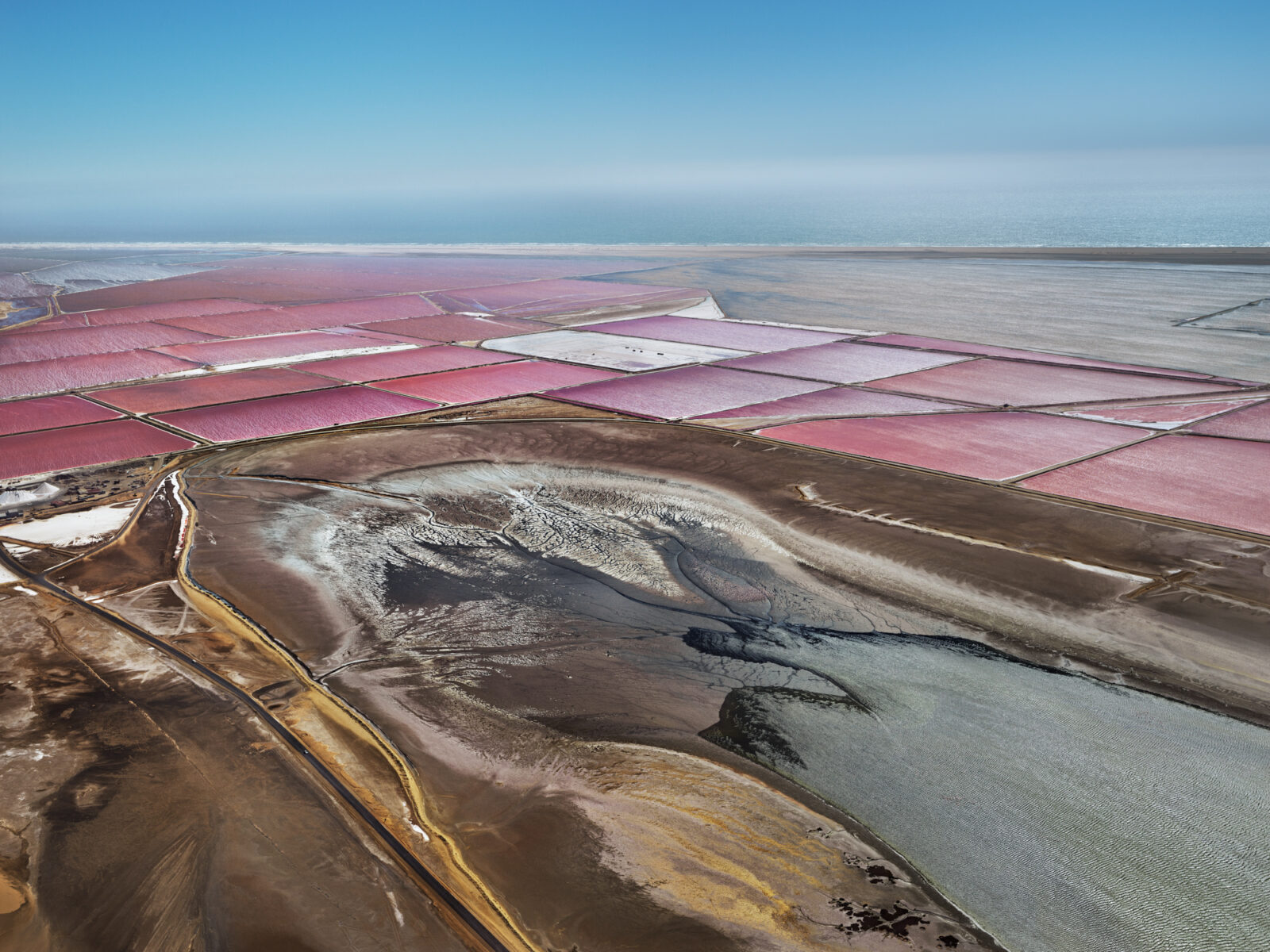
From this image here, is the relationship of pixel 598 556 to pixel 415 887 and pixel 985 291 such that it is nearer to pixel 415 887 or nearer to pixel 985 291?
pixel 415 887

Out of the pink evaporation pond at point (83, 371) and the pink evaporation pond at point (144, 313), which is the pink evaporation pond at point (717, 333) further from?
the pink evaporation pond at point (144, 313)

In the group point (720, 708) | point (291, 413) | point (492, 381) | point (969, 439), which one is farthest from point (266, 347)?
point (720, 708)

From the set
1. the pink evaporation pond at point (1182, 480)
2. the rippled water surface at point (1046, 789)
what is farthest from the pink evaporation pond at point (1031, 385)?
the rippled water surface at point (1046, 789)

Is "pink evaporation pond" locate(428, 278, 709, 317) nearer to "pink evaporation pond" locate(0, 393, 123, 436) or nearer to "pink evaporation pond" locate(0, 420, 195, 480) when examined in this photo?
"pink evaporation pond" locate(0, 393, 123, 436)

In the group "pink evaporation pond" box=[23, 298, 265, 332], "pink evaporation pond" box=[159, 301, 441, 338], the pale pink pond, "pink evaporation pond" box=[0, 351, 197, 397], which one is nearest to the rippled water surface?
the pale pink pond

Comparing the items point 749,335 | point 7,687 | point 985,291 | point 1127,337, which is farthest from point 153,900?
point 985,291
